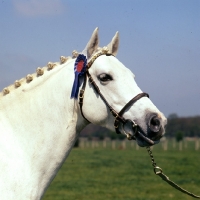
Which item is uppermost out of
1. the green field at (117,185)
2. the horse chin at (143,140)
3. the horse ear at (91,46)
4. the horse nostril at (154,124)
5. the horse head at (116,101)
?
the horse ear at (91,46)

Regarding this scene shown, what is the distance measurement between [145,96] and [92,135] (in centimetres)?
10728

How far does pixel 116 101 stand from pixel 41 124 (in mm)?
726

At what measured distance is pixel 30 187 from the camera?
4250 millimetres

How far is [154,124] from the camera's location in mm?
4289

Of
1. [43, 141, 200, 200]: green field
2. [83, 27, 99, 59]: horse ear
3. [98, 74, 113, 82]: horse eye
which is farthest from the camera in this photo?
[43, 141, 200, 200]: green field

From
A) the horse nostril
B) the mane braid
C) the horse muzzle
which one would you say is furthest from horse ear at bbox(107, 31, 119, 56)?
the horse nostril

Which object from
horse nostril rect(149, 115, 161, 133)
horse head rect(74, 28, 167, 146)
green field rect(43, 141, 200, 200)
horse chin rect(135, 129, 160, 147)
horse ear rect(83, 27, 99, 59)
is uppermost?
horse ear rect(83, 27, 99, 59)

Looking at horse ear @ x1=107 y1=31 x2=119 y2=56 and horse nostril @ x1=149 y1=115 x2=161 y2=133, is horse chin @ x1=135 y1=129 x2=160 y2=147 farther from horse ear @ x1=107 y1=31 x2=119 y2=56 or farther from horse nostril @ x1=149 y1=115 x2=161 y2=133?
horse ear @ x1=107 y1=31 x2=119 y2=56

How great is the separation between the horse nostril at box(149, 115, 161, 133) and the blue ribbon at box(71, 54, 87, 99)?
2.49 feet

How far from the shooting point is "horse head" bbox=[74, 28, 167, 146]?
4.34 metres

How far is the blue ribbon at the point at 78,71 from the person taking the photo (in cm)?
453

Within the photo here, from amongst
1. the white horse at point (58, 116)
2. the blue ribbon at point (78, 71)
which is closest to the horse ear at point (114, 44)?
the white horse at point (58, 116)

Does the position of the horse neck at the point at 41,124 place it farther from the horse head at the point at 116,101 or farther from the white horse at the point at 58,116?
the horse head at the point at 116,101

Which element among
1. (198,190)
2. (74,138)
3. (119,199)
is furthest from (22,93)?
(198,190)
